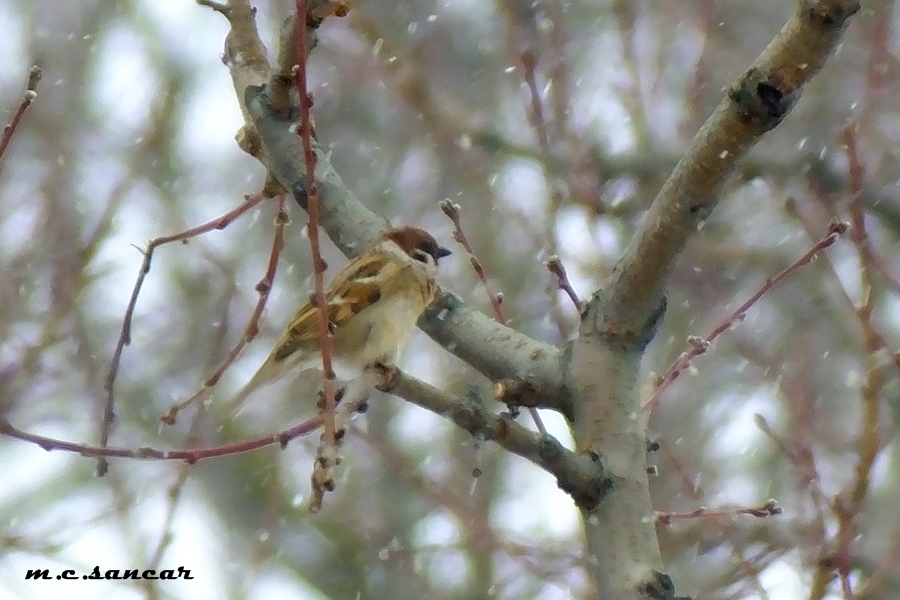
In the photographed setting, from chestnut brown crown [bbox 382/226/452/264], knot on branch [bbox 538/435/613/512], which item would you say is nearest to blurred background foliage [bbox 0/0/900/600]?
chestnut brown crown [bbox 382/226/452/264]

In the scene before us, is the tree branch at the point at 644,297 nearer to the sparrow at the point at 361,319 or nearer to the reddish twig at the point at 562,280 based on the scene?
the reddish twig at the point at 562,280

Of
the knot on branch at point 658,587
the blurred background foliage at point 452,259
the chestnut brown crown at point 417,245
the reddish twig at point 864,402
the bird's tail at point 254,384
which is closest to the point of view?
the knot on branch at point 658,587

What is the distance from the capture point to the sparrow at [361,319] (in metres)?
2.53

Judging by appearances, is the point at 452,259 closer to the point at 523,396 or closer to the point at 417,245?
the point at 417,245

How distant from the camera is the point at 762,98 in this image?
1461 mm

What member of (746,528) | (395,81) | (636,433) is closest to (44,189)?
(395,81)

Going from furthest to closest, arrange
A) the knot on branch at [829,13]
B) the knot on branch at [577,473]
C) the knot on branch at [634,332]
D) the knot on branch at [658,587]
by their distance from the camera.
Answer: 1. the knot on branch at [634,332]
2. the knot on branch at [577,473]
3. the knot on branch at [658,587]
4. the knot on branch at [829,13]

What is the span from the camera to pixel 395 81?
486cm

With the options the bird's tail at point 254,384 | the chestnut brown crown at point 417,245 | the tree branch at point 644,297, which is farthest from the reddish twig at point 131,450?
the chestnut brown crown at point 417,245

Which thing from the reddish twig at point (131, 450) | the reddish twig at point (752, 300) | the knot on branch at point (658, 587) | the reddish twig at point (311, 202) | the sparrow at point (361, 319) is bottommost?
the knot on branch at point (658, 587)

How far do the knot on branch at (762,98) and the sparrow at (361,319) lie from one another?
1.10 metres

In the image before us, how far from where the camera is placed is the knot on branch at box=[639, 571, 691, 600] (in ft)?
4.87

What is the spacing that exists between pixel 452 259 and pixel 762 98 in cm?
452

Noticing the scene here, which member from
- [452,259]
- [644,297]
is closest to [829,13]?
[644,297]
